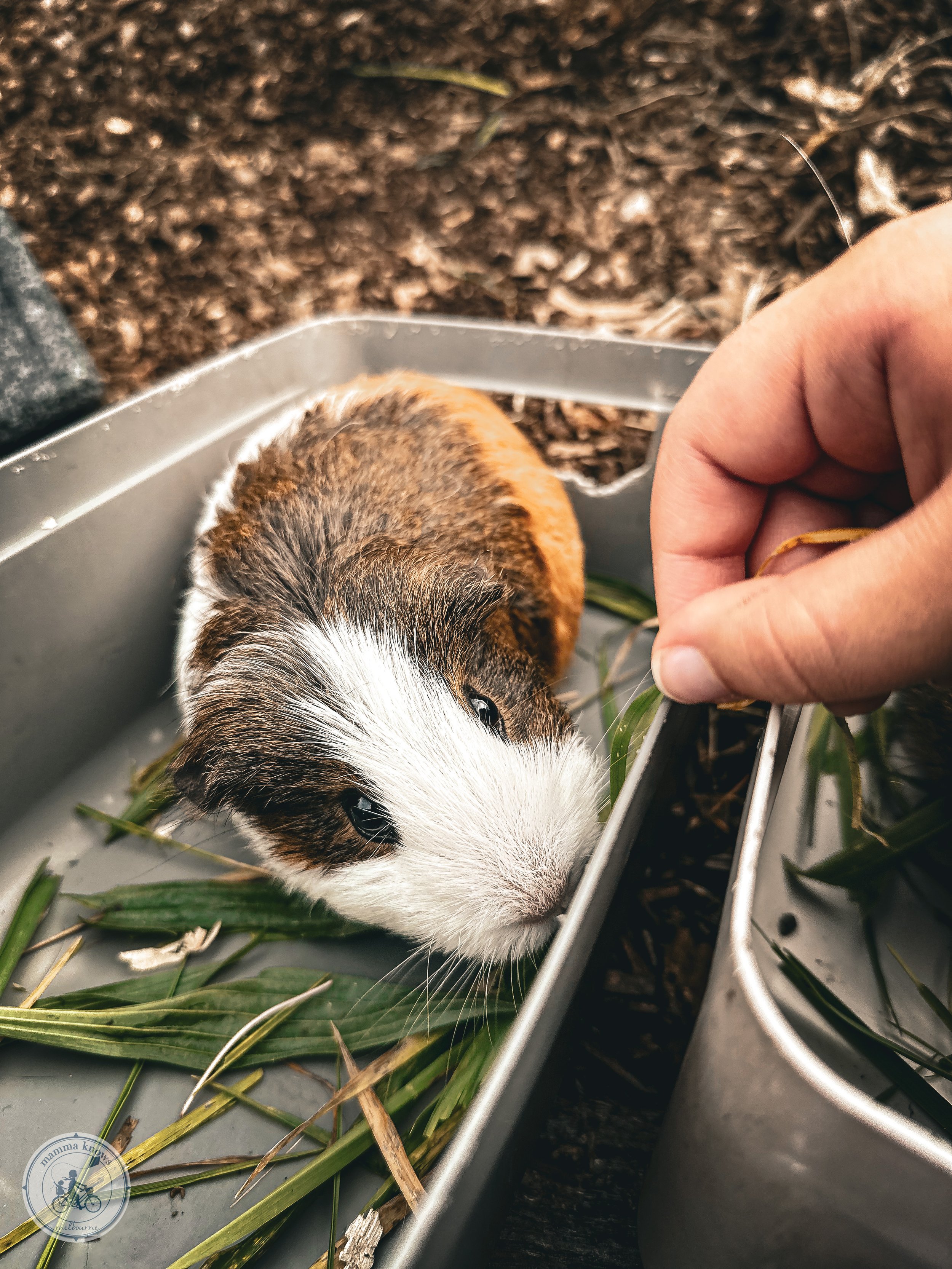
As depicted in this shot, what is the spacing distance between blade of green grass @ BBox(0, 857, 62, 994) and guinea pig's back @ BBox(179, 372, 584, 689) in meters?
0.52

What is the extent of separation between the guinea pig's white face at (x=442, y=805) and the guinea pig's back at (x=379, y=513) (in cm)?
19

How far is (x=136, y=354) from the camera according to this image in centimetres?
256

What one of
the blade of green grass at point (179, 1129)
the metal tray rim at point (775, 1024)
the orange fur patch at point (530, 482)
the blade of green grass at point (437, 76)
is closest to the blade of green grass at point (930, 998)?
the metal tray rim at point (775, 1024)

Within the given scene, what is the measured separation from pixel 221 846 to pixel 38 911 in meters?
0.38

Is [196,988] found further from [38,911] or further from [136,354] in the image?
[136,354]

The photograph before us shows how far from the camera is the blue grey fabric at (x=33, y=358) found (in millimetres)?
1719

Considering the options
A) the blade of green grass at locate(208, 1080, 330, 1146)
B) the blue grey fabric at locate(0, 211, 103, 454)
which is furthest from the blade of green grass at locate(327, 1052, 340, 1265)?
the blue grey fabric at locate(0, 211, 103, 454)

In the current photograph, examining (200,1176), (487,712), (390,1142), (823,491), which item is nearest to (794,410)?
(823,491)

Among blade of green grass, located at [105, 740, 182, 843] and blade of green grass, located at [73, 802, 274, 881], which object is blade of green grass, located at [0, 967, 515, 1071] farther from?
blade of green grass, located at [105, 740, 182, 843]

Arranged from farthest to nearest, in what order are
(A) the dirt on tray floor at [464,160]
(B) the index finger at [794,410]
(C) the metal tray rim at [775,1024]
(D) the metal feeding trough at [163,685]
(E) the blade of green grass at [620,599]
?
1. (A) the dirt on tray floor at [464,160]
2. (E) the blade of green grass at [620,599]
3. (D) the metal feeding trough at [163,685]
4. (B) the index finger at [794,410]
5. (C) the metal tray rim at [775,1024]

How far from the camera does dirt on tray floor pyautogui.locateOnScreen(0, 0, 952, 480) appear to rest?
238 cm

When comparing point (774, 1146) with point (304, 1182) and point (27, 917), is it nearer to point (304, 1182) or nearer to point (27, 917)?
point (304, 1182)

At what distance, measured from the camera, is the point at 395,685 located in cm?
127

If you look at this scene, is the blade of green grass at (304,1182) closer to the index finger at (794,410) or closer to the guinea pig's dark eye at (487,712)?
the guinea pig's dark eye at (487,712)
